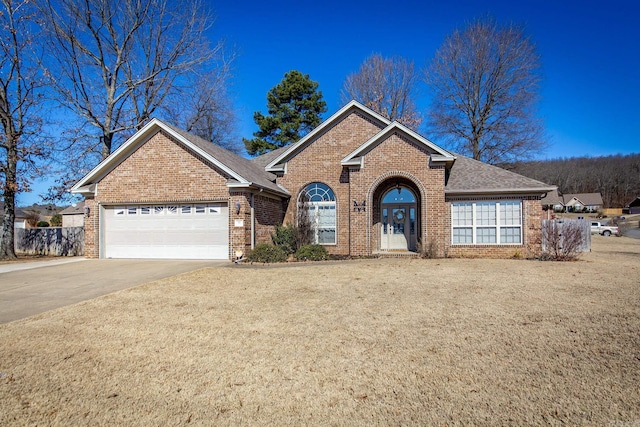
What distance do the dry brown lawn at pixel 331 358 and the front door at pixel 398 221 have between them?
873cm

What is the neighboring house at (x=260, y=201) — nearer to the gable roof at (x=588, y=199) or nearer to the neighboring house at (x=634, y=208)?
the neighboring house at (x=634, y=208)

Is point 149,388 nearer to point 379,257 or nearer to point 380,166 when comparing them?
point 379,257

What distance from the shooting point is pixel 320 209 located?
17.1 m

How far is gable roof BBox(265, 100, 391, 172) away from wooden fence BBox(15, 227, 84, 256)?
37.2ft

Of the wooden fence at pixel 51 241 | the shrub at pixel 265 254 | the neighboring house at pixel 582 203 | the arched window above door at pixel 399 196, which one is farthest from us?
the neighboring house at pixel 582 203

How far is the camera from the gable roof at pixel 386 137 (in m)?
14.8

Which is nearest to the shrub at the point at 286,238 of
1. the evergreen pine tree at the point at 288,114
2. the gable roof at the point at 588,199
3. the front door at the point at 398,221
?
the front door at the point at 398,221

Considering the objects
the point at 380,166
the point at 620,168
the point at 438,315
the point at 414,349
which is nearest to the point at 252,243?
the point at 380,166

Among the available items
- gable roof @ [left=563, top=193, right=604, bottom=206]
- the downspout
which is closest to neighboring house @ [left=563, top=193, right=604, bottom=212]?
gable roof @ [left=563, top=193, right=604, bottom=206]

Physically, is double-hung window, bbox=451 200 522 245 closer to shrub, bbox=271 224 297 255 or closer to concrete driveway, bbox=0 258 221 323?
shrub, bbox=271 224 297 255

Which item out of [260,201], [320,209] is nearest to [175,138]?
[260,201]

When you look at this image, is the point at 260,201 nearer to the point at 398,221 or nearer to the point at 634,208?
the point at 398,221

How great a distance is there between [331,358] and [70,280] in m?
9.27

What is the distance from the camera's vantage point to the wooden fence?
20.0 metres
